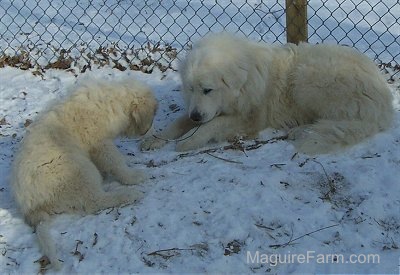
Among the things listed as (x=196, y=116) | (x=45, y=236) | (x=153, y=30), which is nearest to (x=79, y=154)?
(x=45, y=236)

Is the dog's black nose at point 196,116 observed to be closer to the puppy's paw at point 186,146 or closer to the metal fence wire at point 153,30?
the puppy's paw at point 186,146

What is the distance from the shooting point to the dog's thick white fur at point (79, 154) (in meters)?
3.57

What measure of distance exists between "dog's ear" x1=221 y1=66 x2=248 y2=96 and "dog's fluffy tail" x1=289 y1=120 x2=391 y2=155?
55 cm

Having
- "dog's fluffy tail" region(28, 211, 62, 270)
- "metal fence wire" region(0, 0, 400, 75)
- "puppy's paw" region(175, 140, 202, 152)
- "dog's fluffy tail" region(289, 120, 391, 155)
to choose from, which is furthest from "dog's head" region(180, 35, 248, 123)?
"metal fence wire" region(0, 0, 400, 75)

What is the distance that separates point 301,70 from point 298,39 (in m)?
1.21

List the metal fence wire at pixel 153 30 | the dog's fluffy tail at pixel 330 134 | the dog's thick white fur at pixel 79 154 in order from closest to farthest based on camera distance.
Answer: the dog's thick white fur at pixel 79 154
the dog's fluffy tail at pixel 330 134
the metal fence wire at pixel 153 30

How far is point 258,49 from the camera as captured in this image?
490cm

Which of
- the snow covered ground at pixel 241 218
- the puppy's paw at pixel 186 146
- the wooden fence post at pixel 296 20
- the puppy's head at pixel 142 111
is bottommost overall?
the snow covered ground at pixel 241 218

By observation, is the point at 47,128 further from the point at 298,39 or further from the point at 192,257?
the point at 298,39

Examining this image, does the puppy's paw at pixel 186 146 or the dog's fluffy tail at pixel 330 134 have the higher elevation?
the dog's fluffy tail at pixel 330 134

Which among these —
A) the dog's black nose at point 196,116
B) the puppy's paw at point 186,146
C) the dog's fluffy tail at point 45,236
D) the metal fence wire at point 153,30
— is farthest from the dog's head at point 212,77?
the metal fence wire at point 153,30

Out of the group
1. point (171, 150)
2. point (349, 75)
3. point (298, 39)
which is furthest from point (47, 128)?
point (298, 39)

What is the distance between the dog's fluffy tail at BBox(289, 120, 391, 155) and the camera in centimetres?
429

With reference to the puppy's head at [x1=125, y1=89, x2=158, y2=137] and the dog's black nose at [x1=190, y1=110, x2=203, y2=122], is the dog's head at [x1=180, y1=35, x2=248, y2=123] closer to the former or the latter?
the dog's black nose at [x1=190, y1=110, x2=203, y2=122]
